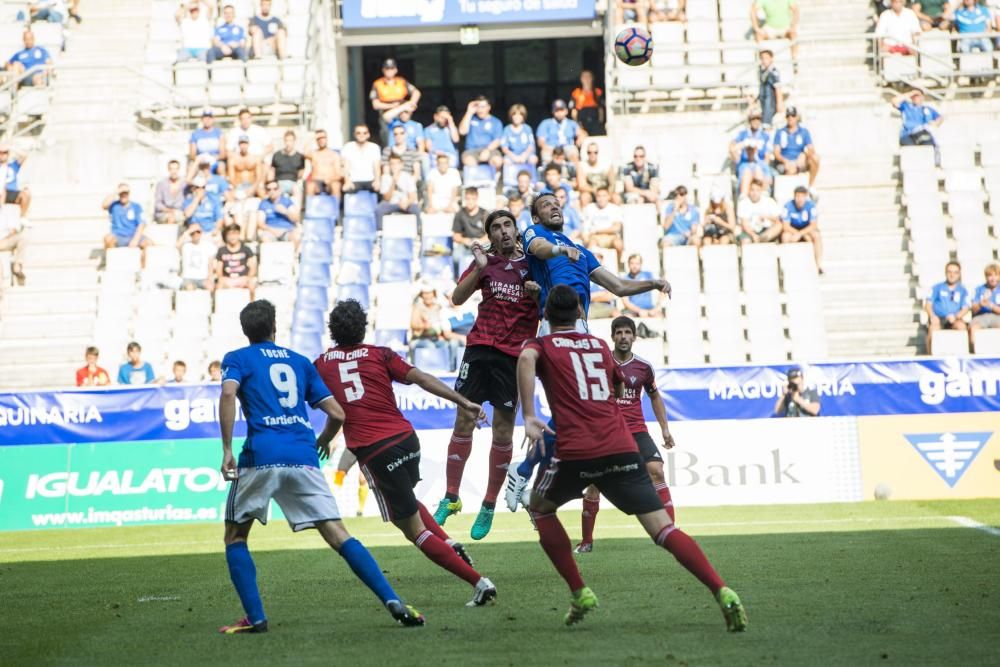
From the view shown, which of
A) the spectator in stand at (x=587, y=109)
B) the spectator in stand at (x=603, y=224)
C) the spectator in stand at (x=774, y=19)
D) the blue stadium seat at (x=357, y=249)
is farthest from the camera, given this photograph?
the spectator in stand at (x=587, y=109)

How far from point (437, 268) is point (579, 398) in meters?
16.0

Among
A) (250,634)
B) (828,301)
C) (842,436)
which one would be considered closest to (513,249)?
(250,634)

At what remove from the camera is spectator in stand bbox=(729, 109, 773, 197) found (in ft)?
82.0

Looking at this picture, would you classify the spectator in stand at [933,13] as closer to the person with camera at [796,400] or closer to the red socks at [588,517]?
the person with camera at [796,400]

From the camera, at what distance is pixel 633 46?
19.6 metres

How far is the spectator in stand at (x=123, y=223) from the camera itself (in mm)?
26031

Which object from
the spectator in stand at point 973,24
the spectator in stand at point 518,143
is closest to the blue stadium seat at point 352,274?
the spectator in stand at point 518,143

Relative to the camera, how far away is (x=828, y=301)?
999 inches

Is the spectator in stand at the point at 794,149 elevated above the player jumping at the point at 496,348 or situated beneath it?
elevated above

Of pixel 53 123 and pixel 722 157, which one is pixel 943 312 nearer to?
pixel 722 157

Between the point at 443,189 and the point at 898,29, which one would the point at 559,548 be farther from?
the point at 898,29

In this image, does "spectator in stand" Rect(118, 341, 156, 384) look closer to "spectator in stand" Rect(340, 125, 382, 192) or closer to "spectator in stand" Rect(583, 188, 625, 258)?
"spectator in stand" Rect(340, 125, 382, 192)

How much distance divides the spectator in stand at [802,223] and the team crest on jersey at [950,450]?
4.93 meters

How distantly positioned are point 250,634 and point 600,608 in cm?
218
